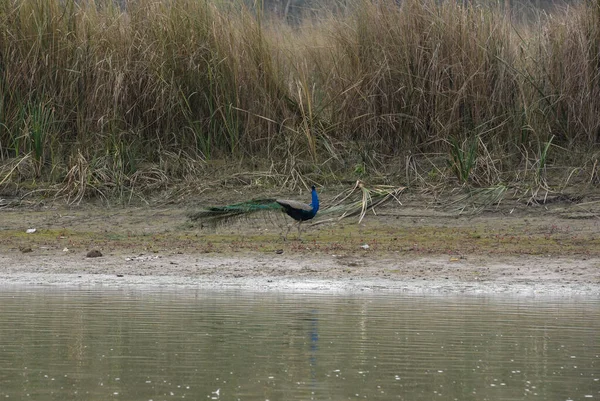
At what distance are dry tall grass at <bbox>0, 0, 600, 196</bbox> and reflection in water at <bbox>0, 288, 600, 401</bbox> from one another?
4.02 metres

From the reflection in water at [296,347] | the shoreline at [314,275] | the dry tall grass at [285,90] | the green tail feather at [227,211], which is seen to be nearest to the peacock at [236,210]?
the green tail feather at [227,211]

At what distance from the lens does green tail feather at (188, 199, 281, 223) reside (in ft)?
38.8

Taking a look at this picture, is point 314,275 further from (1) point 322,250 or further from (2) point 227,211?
(2) point 227,211

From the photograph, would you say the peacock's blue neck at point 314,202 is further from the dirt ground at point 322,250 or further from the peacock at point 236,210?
the dirt ground at point 322,250

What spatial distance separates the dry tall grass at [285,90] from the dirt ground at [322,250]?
2.58ft

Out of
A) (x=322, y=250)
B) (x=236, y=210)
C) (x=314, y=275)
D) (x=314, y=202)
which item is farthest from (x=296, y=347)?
(x=236, y=210)

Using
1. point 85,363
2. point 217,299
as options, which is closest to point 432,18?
point 217,299

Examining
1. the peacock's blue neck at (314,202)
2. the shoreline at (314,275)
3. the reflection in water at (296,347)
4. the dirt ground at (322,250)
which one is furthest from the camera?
the peacock's blue neck at (314,202)

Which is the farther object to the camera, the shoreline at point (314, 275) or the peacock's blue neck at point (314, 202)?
the peacock's blue neck at point (314, 202)

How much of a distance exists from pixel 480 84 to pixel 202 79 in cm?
325

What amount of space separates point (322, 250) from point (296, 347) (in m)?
4.24

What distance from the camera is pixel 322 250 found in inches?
423

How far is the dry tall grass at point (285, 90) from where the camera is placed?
495 inches

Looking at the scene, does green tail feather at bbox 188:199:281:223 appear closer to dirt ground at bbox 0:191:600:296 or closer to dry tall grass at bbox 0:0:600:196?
dirt ground at bbox 0:191:600:296
